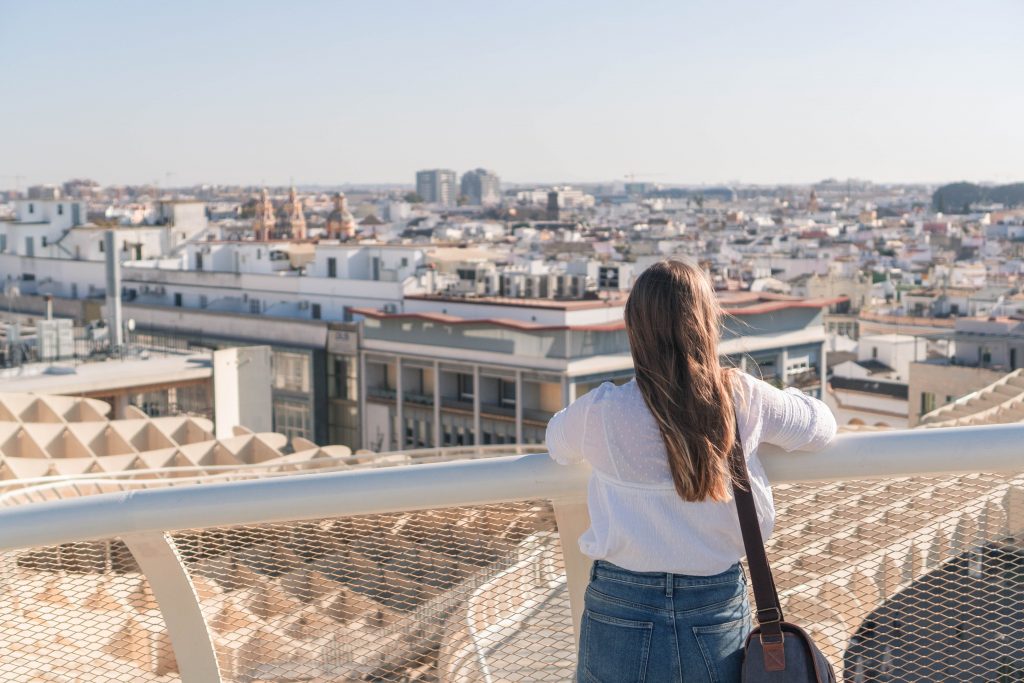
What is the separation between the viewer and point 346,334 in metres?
23.6

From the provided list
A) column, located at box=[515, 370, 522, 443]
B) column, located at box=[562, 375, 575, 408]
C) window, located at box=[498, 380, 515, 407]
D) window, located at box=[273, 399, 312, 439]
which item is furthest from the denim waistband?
window, located at box=[273, 399, 312, 439]

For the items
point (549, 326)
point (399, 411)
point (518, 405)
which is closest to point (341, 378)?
point (399, 411)

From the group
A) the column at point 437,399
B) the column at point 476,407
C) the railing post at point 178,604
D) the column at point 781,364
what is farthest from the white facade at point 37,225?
the railing post at point 178,604

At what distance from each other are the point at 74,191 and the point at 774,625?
437 ft

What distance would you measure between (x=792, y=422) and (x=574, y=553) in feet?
1.06

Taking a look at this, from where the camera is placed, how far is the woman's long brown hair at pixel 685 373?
151 cm

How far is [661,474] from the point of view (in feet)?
5.08

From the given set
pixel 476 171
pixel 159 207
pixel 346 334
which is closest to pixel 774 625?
pixel 346 334

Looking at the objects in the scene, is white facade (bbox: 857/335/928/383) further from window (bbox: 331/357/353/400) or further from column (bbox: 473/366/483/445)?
window (bbox: 331/357/353/400)

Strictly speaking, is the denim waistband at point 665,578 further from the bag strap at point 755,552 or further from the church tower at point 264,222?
the church tower at point 264,222

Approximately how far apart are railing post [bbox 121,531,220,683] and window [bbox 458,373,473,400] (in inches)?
795

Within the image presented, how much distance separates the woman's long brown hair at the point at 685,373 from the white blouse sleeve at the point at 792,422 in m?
0.05

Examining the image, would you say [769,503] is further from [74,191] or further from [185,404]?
[74,191]

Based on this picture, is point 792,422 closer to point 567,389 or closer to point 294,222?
point 567,389
